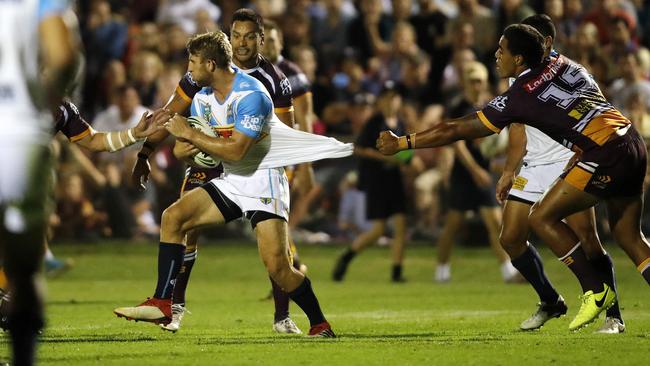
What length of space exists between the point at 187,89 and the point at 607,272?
12.2 feet

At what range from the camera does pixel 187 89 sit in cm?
1012

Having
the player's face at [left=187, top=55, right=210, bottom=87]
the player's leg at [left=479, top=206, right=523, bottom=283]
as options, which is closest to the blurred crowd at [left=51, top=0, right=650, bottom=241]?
the player's leg at [left=479, top=206, right=523, bottom=283]

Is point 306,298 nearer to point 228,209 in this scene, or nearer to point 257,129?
point 228,209

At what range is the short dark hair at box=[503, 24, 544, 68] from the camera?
9.56m

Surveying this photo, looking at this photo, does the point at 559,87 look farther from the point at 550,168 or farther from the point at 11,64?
the point at 11,64

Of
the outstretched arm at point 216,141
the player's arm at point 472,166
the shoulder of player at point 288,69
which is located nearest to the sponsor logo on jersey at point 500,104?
the outstretched arm at point 216,141

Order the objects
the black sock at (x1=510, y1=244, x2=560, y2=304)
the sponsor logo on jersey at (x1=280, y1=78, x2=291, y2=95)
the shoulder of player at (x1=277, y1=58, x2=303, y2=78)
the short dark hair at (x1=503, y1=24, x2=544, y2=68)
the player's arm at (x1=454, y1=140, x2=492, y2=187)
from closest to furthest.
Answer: the short dark hair at (x1=503, y1=24, x2=544, y2=68)
the black sock at (x1=510, y1=244, x2=560, y2=304)
the sponsor logo on jersey at (x1=280, y1=78, x2=291, y2=95)
the shoulder of player at (x1=277, y1=58, x2=303, y2=78)
the player's arm at (x1=454, y1=140, x2=492, y2=187)

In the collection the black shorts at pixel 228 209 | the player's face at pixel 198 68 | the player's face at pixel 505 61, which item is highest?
the player's face at pixel 505 61

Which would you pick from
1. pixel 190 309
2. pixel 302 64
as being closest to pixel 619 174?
pixel 190 309

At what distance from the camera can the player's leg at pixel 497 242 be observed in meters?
16.0

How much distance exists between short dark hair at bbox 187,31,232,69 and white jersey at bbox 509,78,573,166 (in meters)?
3.05

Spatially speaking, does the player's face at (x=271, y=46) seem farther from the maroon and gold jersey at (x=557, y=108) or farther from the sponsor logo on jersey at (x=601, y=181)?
the sponsor logo on jersey at (x=601, y=181)

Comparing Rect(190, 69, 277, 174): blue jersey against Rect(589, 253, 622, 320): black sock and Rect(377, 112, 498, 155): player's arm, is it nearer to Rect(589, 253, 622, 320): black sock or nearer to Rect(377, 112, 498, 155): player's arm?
Rect(377, 112, 498, 155): player's arm

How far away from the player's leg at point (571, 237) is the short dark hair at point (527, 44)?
96 centimetres
